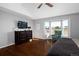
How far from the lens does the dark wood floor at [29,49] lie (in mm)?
1571

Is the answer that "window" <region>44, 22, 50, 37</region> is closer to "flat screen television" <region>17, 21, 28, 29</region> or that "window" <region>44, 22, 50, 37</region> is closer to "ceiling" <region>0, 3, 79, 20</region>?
"ceiling" <region>0, 3, 79, 20</region>

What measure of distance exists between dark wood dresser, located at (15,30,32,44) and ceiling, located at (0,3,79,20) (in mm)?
330

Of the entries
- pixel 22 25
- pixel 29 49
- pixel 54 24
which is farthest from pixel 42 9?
pixel 29 49

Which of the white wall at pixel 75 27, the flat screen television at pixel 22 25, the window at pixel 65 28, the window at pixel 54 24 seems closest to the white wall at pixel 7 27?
the flat screen television at pixel 22 25

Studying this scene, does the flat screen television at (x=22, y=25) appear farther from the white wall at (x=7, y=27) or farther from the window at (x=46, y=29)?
the window at (x=46, y=29)

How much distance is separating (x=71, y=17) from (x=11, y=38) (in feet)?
3.98

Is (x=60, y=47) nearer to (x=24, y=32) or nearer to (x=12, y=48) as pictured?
(x=24, y=32)

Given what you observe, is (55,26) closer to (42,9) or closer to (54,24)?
(54,24)

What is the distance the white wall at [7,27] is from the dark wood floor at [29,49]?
0.41 ft

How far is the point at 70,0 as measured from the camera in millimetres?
1524

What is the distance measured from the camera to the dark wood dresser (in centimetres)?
171

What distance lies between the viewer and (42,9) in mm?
1689

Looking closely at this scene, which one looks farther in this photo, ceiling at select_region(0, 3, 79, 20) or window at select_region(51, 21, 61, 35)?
window at select_region(51, 21, 61, 35)

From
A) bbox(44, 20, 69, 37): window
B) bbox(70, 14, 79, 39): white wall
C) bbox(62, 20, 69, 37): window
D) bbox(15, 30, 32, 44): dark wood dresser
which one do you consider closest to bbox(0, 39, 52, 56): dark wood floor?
bbox(15, 30, 32, 44): dark wood dresser
